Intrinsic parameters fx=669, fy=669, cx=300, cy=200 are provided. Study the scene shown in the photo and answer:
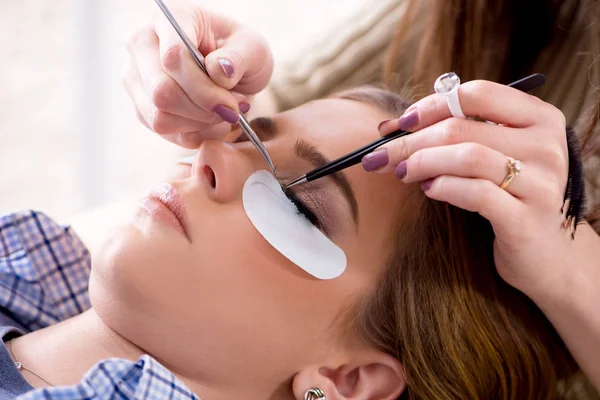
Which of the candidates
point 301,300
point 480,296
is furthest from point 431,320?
point 301,300

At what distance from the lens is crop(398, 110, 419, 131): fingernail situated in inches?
35.1

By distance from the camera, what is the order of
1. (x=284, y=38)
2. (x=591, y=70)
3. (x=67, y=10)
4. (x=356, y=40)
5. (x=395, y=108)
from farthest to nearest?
(x=67, y=10) → (x=284, y=38) → (x=356, y=40) → (x=591, y=70) → (x=395, y=108)

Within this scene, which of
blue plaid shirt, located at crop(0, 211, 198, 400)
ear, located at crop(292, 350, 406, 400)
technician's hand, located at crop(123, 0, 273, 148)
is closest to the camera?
technician's hand, located at crop(123, 0, 273, 148)

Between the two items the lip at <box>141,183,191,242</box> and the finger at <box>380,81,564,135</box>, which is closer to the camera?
the finger at <box>380,81,564,135</box>

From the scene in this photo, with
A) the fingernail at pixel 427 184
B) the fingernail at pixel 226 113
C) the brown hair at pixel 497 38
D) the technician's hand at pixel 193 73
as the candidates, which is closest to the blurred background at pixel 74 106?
the brown hair at pixel 497 38

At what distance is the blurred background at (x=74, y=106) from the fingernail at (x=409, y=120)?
137cm

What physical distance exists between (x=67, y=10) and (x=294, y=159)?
168 centimetres

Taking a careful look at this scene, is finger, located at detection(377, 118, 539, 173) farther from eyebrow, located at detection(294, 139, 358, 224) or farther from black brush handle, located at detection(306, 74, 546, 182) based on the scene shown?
eyebrow, located at detection(294, 139, 358, 224)

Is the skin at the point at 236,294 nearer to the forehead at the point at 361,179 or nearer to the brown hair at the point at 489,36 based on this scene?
the forehead at the point at 361,179

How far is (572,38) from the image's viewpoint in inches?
52.9

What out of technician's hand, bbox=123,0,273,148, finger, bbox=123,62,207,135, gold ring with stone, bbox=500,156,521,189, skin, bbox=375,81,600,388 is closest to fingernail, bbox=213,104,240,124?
technician's hand, bbox=123,0,273,148

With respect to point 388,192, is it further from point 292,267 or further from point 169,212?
point 169,212

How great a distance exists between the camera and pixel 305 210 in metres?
1.01

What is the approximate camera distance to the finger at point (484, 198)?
0.85 m
